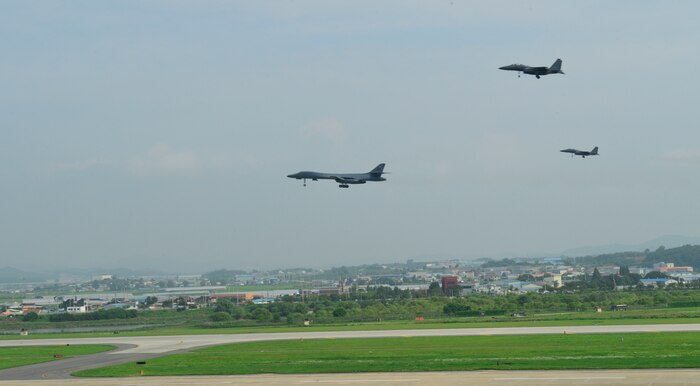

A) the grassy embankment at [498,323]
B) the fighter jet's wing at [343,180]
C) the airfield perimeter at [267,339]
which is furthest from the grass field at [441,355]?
the fighter jet's wing at [343,180]

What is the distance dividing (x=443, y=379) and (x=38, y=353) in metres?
43.7

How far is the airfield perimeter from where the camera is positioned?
152 feet

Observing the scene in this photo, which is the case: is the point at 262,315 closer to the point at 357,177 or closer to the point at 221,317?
the point at 221,317

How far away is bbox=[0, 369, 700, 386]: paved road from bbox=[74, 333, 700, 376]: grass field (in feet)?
7.20

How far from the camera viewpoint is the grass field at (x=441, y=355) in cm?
5238

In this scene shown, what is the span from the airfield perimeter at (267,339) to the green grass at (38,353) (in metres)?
2.08

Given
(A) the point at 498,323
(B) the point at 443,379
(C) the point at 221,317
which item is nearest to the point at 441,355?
(B) the point at 443,379

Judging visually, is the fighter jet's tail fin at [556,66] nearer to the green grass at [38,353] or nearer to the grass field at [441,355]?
the grass field at [441,355]

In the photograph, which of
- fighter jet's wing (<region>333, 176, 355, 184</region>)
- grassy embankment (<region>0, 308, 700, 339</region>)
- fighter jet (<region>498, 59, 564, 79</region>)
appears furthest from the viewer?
fighter jet's wing (<region>333, 176, 355, 184</region>)

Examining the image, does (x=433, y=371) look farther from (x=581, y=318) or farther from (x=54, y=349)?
(x=581, y=318)

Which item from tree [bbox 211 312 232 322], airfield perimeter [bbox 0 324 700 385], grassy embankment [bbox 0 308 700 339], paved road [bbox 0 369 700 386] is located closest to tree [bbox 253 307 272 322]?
tree [bbox 211 312 232 322]

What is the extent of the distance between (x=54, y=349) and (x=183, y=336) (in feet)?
57.7

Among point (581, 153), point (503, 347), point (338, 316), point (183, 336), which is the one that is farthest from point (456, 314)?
point (503, 347)

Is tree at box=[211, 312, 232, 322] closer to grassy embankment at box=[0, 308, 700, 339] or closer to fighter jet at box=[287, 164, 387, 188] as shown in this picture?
grassy embankment at box=[0, 308, 700, 339]
